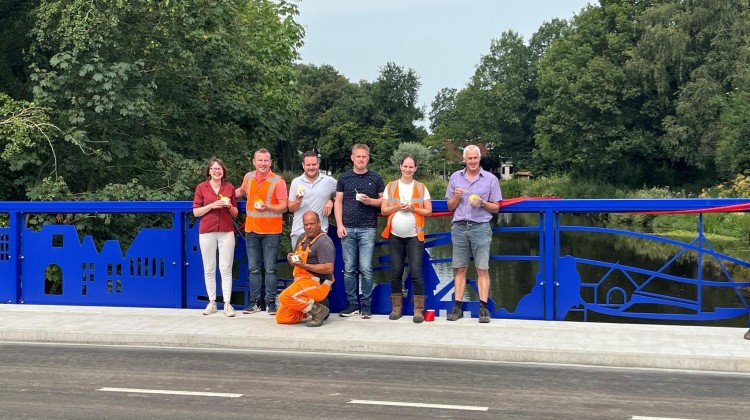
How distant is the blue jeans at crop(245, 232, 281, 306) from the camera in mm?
9227

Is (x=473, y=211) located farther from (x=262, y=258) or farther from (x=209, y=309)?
(x=209, y=309)

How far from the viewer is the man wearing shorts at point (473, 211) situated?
28.5 feet

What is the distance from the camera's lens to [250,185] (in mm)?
9141

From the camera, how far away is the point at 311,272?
8.76 m

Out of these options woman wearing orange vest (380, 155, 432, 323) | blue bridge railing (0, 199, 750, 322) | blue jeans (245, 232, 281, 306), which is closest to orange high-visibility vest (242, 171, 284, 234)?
blue jeans (245, 232, 281, 306)

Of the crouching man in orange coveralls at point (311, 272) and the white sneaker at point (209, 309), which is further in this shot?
the white sneaker at point (209, 309)

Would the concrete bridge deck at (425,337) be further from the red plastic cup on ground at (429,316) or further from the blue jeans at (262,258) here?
the blue jeans at (262,258)

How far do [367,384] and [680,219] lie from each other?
34569 millimetres

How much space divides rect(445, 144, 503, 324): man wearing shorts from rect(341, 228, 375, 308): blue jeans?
0.95 m

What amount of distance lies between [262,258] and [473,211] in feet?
8.53

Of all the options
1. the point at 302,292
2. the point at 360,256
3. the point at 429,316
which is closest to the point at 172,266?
the point at 302,292

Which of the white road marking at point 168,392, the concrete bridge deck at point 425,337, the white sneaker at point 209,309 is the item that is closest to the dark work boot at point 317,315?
the concrete bridge deck at point 425,337

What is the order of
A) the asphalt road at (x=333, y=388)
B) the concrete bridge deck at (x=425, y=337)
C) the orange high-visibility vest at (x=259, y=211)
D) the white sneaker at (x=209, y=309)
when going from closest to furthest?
1. the asphalt road at (x=333, y=388)
2. the concrete bridge deck at (x=425, y=337)
3. the orange high-visibility vest at (x=259, y=211)
4. the white sneaker at (x=209, y=309)

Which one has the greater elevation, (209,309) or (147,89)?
(147,89)
